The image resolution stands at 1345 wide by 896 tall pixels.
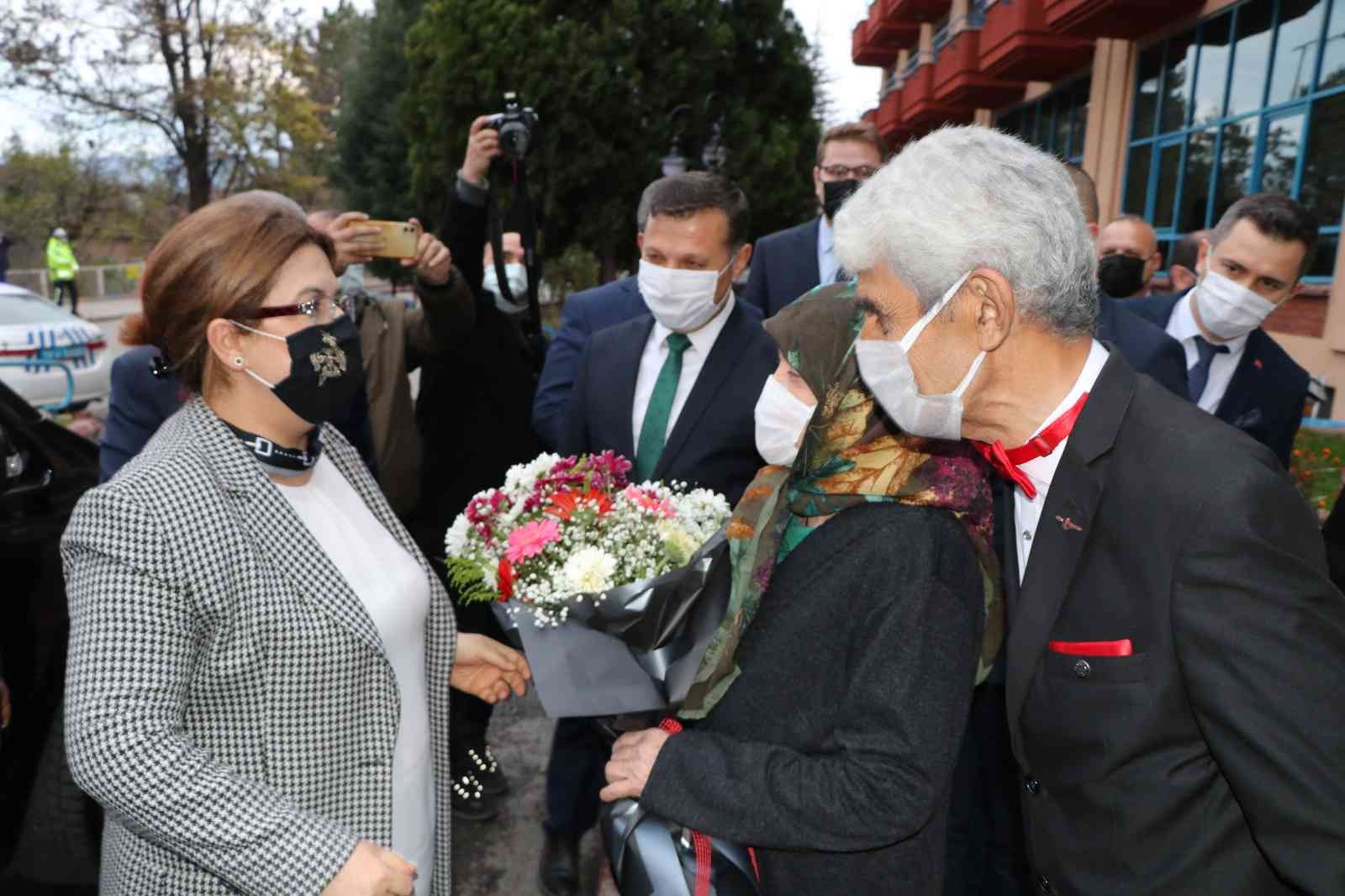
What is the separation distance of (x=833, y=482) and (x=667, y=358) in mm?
1638

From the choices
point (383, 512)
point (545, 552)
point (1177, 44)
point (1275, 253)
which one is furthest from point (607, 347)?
point (1177, 44)

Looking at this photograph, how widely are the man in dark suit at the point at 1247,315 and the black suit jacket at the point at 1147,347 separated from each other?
0.94m

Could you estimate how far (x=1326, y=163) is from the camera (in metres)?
9.35

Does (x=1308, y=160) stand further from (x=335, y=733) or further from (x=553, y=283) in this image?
(x=553, y=283)

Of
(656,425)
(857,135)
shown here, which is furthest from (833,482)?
(857,135)

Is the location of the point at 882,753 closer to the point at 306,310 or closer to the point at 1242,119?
the point at 306,310

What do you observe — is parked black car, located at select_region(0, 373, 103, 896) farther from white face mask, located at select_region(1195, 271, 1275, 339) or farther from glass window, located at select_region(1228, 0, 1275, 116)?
→ glass window, located at select_region(1228, 0, 1275, 116)

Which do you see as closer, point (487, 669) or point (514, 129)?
point (487, 669)

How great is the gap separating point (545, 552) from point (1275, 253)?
342 centimetres

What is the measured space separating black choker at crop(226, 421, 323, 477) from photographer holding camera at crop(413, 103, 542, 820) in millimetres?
1771

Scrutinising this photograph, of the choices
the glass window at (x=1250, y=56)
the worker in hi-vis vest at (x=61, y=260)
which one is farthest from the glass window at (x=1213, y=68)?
the worker in hi-vis vest at (x=61, y=260)

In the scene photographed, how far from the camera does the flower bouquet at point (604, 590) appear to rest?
1808 millimetres

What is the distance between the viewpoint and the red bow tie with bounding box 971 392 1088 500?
1596 millimetres

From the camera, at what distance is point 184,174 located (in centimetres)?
3011
